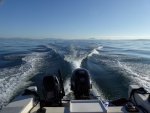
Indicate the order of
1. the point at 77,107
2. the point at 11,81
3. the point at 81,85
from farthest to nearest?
1. the point at 11,81
2. the point at 81,85
3. the point at 77,107

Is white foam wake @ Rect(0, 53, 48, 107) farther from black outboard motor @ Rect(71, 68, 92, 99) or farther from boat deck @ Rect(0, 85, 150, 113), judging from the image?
boat deck @ Rect(0, 85, 150, 113)

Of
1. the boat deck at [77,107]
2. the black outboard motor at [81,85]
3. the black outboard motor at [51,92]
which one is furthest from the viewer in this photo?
the black outboard motor at [81,85]

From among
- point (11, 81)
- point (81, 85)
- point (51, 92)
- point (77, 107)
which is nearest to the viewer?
point (77, 107)

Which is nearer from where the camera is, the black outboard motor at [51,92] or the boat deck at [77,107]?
the boat deck at [77,107]

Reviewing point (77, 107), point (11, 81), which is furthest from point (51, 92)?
point (11, 81)

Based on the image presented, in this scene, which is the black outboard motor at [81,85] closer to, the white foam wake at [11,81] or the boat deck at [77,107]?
the boat deck at [77,107]

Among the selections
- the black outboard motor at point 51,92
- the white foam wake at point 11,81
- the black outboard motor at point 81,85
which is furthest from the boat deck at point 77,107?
the white foam wake at point 11,81

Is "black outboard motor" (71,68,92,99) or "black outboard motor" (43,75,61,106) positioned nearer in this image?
"black outboard motor" (43,75,61,106)

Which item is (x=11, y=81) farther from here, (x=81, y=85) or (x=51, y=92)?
(x=51, y=92)

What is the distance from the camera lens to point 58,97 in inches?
140

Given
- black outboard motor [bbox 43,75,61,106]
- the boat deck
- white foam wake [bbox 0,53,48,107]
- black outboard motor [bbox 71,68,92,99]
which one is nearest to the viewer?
the boat deck

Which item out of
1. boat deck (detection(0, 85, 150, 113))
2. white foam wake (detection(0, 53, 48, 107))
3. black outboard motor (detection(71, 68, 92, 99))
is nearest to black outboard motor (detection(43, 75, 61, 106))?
boat deck (detection(0, 85, 150, 113))

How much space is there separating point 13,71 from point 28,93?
237 inches

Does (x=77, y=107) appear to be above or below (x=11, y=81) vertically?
above
